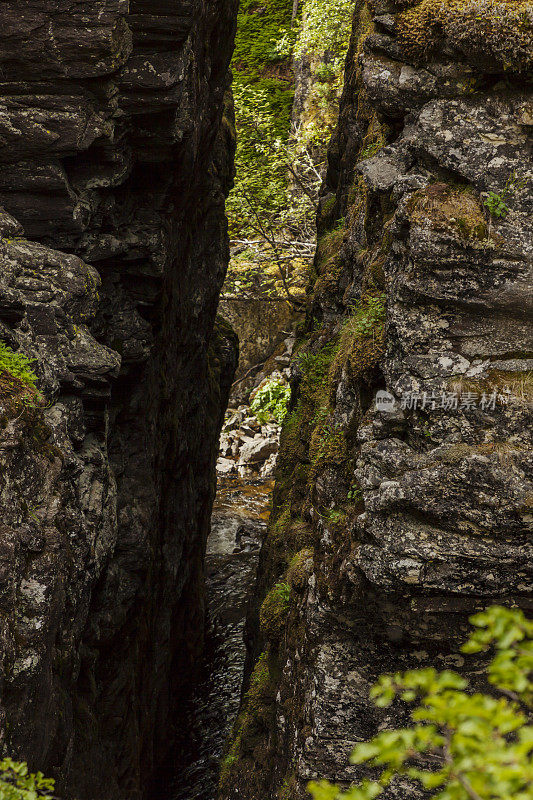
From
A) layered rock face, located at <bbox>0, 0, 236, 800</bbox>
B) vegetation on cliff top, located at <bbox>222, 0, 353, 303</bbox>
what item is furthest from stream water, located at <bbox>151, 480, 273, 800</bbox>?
vegetation on cliff top, located at <bbox>222, 0, 353, 303</bbox>

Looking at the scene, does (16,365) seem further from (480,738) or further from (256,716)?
(480,738)

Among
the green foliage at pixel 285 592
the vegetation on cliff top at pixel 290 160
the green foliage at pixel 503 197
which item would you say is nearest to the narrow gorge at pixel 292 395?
the green foliage at pixel 503 197

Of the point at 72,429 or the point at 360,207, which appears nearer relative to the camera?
the point at 72,429

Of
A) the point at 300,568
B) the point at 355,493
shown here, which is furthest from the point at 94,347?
the point at 355,493

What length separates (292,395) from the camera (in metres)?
16.0

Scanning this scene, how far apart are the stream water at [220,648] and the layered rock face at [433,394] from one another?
902cm

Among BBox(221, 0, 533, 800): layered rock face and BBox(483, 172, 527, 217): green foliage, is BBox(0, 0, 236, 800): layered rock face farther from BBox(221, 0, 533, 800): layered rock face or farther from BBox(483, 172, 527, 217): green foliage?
BBox(483, 172, 527, 217): green foliage

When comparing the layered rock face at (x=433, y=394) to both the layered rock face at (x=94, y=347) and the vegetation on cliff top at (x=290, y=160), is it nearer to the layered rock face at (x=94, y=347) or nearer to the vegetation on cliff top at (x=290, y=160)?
the layered rock face at (x=94, y=347)

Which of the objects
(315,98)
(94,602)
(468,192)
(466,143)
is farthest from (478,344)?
(315,98)

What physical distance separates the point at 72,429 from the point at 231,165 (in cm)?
1334

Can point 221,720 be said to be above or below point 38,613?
below

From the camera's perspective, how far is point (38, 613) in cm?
678

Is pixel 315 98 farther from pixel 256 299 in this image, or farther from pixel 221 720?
pixel 221 720

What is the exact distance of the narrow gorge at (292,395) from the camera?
6.02 m
